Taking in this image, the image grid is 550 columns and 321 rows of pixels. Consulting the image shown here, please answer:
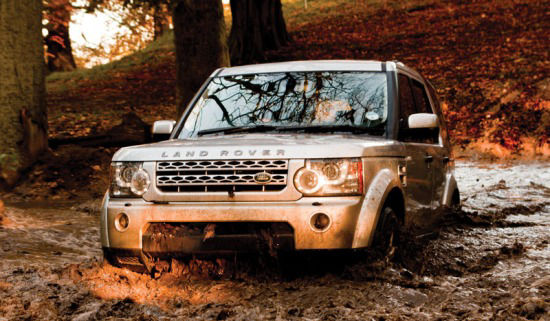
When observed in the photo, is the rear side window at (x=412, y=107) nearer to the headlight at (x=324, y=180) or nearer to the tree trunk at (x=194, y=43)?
the headlight at (x=324, y=180)

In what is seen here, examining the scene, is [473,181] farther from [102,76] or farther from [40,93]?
[102,76]

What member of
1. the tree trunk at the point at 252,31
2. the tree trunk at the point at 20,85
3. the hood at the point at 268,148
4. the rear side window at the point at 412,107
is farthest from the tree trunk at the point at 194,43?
the tree trunk at the point at 252,31

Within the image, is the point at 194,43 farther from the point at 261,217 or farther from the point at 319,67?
the point at 261,217

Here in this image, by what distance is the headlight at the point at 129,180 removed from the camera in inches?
199

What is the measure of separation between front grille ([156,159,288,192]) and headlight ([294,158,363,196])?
0.12 m

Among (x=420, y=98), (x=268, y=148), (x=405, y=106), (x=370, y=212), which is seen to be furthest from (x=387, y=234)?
(x=420, y=98)

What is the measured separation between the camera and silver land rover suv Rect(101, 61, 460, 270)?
15.5 feet

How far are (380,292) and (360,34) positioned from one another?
24231 mm

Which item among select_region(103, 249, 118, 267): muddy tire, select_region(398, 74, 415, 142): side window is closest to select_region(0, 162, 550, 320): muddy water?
select_region(103, 249, 118, 267): muddy tire

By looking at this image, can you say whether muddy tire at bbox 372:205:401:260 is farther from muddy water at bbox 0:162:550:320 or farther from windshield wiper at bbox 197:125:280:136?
windshield wiper at bbox 197:125:280:136

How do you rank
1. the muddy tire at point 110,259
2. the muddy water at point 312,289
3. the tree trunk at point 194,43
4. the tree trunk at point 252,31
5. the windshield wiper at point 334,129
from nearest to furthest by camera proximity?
the muddy water at point 312,289
the muddy tire at point 110,259
the windshield wiper at point 334,129
the tree trunk at point 194,43
the tree trunk at point 252,31

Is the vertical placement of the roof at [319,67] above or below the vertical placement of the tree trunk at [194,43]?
below

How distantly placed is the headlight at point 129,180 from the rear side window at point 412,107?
206cm

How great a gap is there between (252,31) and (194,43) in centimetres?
1317
